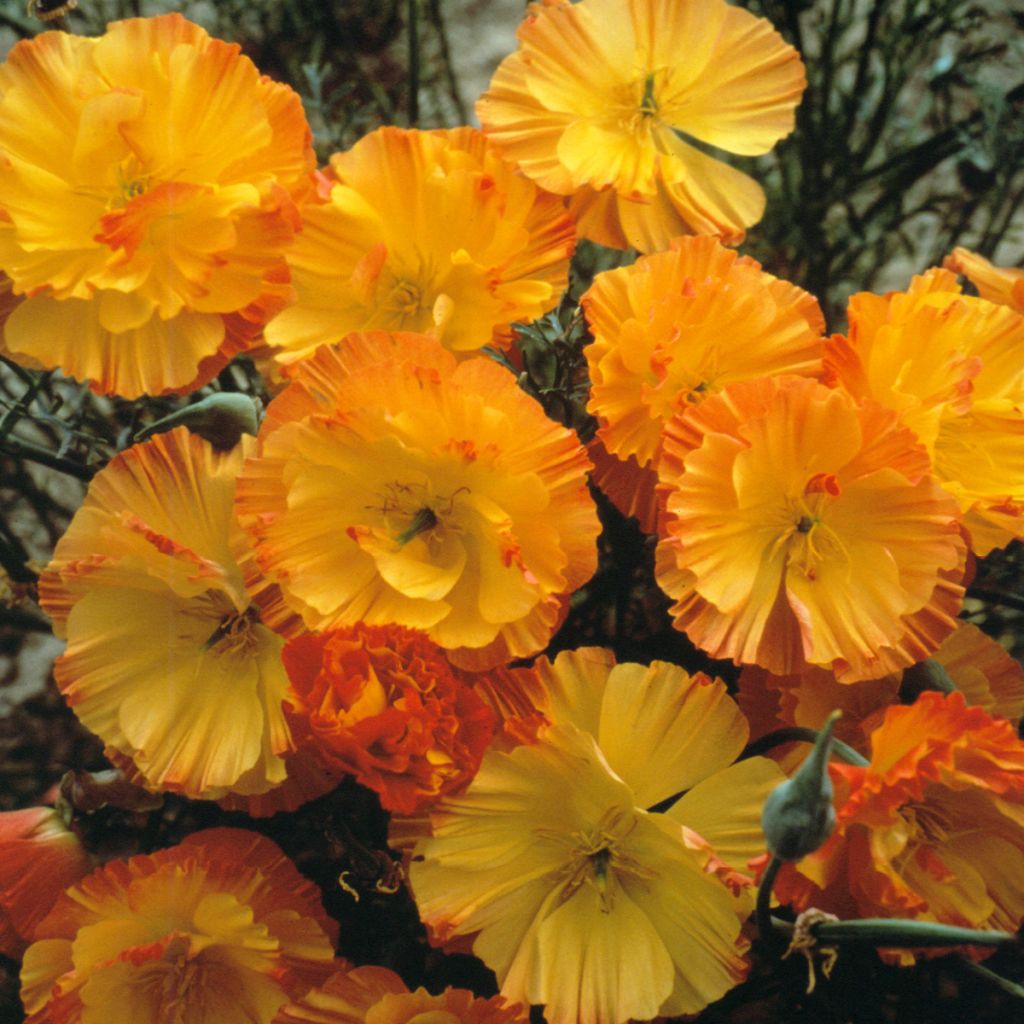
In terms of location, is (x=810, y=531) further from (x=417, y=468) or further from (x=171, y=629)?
(x=171, y=629)

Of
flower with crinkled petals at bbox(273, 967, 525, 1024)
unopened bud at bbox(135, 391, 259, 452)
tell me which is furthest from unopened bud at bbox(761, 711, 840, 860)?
unopened bud at bbox(135, 391, 259, 452)

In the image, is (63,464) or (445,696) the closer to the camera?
(445,696)

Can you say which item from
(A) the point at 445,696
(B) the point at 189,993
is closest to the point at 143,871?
(B) the point at 189,993

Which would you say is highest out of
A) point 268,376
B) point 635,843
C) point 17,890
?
point 268,376

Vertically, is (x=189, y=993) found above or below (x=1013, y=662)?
below

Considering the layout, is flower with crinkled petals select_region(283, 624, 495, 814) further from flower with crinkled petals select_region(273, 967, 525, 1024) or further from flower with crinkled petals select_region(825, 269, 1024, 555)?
flower with crinkled petals select_region(825, 269, 1024, 555)

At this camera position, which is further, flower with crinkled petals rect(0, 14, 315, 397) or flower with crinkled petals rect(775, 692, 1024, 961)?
flower with crinkled petals rect(0, 14, 315, 397)

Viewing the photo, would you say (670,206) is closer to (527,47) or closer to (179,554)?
(527,47)

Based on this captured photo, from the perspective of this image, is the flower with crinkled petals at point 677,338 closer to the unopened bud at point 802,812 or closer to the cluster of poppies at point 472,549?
the cluster of poppies at point 472,549
